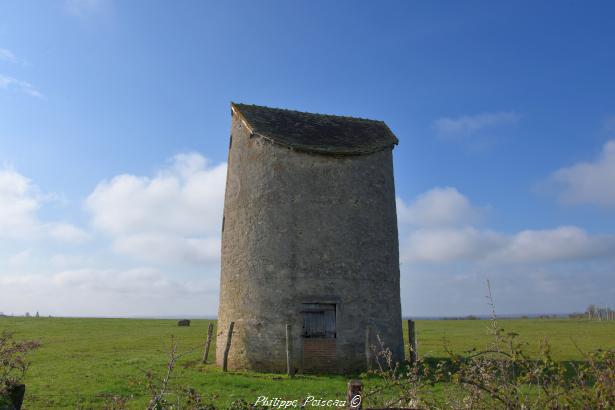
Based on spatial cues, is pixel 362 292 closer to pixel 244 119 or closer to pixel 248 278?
pixel 248 278

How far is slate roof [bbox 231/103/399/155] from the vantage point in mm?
18688

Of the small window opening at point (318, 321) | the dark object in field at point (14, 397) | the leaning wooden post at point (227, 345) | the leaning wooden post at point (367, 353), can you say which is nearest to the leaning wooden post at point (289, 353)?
the small window opening at point (318, 321)

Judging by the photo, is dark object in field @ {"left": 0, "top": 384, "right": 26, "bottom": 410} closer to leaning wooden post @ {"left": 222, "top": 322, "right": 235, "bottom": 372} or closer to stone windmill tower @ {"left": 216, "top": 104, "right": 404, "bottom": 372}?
leaning wooden post @ {"left": 222, "top": 322, "right": 235, "bottom": 372}

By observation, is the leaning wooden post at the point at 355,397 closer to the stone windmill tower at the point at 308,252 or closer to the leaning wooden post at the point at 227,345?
the stone windmill tower at the point at 308,252

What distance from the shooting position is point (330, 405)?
11.3m

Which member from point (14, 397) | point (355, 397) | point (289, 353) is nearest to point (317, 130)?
point (289, 353)

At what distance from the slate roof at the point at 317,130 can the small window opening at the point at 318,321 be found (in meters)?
5.62

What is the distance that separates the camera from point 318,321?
1723cm

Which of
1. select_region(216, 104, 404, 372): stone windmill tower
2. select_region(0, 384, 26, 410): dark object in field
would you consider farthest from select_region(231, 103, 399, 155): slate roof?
select_region(0, 384, 26, 410): dark object in field

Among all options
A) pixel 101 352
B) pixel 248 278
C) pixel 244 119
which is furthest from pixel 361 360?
pixel 101 352

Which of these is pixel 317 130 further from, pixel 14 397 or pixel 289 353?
pixel 14 397

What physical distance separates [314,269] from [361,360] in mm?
3481

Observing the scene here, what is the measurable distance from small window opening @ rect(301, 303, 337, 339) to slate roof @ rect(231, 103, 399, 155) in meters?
5.62

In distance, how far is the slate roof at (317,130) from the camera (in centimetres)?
1869
